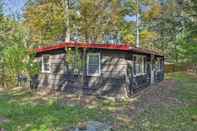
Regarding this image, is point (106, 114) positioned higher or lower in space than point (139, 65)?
lower

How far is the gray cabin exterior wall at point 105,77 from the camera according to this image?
1347 cm

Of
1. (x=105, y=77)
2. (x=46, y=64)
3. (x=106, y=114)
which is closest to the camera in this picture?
(x=106, y=114)

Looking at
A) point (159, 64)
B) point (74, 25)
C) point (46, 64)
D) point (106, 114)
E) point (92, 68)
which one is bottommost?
point (106, 114)

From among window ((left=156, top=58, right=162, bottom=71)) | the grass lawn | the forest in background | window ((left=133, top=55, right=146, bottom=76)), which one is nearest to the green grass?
the grass lawn

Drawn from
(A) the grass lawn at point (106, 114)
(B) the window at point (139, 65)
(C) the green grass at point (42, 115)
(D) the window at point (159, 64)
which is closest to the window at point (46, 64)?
(A) the grass lawn at point (106, 114)

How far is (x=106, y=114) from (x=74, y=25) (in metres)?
19.5

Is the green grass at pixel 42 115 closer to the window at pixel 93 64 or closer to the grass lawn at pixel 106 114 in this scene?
the grass lawn at pixel 106 114

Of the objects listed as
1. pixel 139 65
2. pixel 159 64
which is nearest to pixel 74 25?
pixel 159 64

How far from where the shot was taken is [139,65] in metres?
16.2

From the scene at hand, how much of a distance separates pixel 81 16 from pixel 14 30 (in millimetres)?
10975

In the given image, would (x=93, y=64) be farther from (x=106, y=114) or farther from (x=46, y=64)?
(x=106, y=114)

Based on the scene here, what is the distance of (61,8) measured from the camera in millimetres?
24531

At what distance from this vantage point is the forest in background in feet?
49.9

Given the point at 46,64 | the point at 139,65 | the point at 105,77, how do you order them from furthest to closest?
1. the point at 46,64
2. the point at 139,65
3. the point at 105,77
